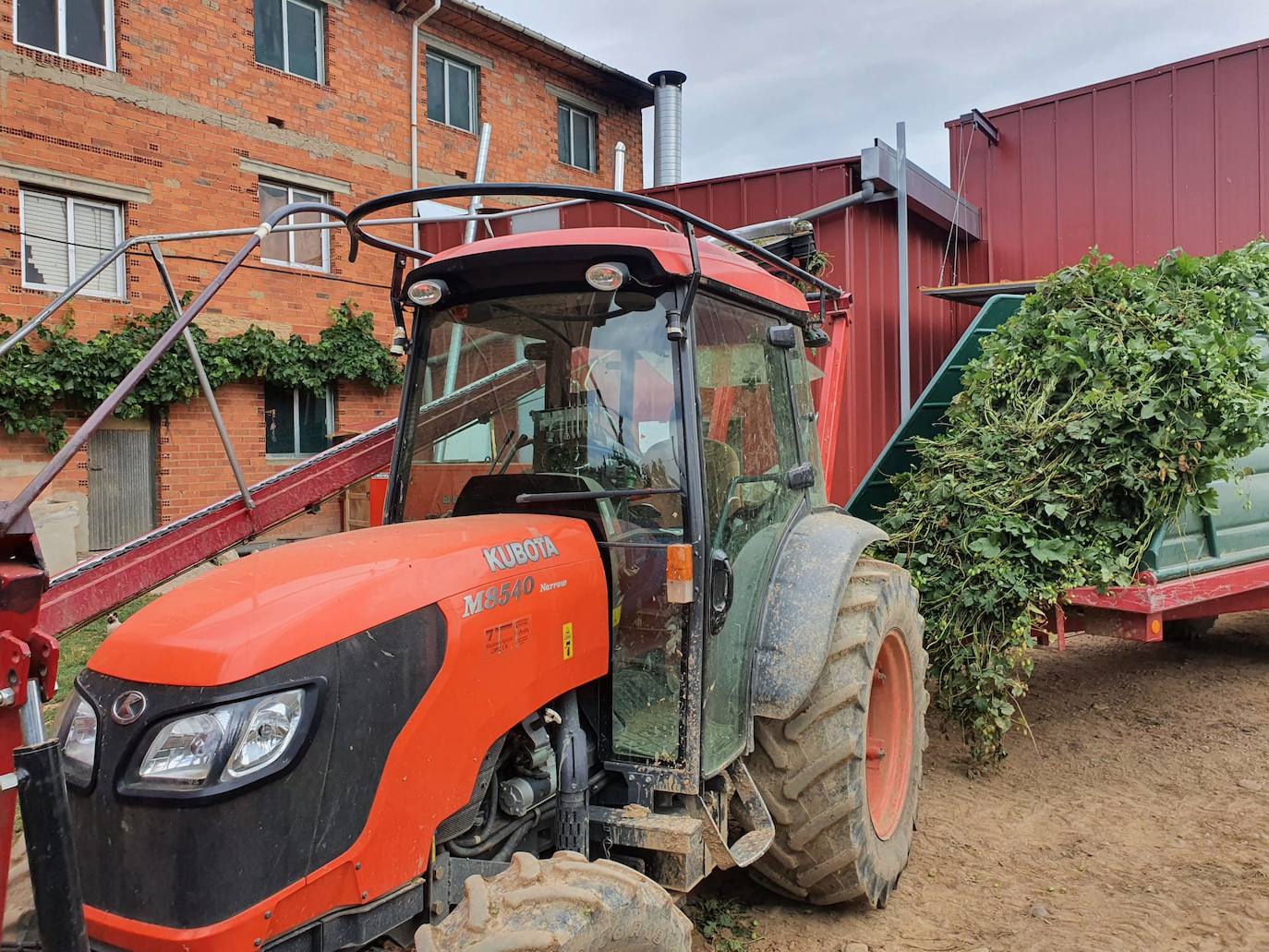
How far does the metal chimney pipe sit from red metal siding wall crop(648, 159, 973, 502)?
20.5ft

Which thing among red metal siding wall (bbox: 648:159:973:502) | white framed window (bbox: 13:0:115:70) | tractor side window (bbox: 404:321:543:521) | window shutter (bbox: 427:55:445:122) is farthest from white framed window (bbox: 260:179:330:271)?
tractor side window (bbox: 404:321:543:521)

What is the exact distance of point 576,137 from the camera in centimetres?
1755

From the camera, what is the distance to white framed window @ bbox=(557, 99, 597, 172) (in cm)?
1722

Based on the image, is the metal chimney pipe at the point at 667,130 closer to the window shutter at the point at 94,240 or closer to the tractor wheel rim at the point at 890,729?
the window shutter at the point at 94,240

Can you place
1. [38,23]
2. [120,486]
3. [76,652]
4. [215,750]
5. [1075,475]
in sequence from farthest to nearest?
[120,486], [38,23], [76,652], [1075,475], [215,750]

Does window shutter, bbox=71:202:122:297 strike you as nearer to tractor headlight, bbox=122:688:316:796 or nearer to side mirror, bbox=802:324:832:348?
side mirror, bbox=802:324:832:348

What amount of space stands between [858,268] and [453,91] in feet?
34.0

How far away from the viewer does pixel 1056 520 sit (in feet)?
15.4

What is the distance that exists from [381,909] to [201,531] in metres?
2.91

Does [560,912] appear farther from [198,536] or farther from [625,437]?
[198,536]

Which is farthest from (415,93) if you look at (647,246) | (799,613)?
(799,613)

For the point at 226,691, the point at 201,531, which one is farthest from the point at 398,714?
the point at 201,531

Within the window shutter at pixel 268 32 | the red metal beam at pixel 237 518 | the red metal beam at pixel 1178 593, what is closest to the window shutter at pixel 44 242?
the window shutter at pixel 268 32

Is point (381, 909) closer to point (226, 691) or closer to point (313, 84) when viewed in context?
point (226, 691)
